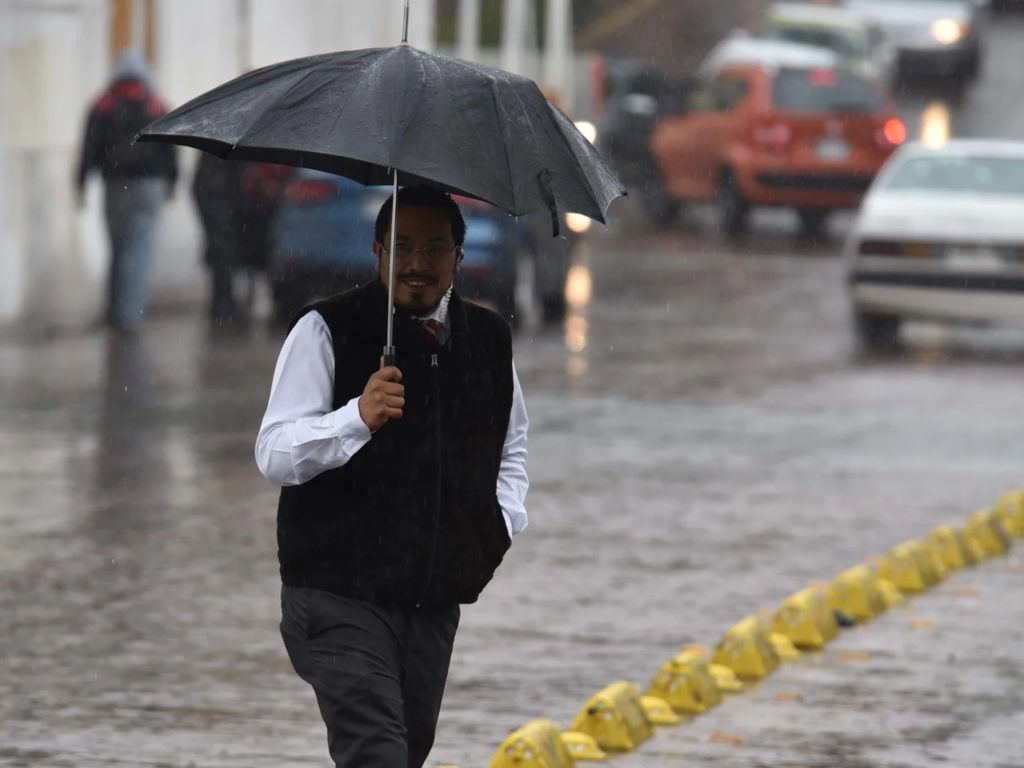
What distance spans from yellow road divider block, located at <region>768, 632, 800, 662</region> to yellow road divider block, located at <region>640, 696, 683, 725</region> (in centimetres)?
88

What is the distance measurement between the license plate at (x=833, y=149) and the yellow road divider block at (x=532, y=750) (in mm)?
21829

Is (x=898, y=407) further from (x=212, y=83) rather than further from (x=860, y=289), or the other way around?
(x=212, y=83)

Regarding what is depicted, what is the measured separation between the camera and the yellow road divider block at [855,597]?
8758mm

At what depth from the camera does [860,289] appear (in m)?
18.5

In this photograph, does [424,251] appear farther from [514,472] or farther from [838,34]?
[838,34]

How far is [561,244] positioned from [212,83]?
7.44 metres

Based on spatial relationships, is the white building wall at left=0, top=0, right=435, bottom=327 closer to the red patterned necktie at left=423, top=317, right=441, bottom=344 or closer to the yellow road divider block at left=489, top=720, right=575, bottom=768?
the yellow road divider block at left=489, top=720, right=575, bottom=768

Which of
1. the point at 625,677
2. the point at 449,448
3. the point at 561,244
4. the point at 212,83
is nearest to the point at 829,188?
the point at 212,83

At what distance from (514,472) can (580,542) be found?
500cm

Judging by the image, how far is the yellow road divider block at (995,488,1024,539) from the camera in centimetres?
1071

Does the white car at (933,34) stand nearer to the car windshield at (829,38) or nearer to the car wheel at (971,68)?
the car wheel at (971,68)

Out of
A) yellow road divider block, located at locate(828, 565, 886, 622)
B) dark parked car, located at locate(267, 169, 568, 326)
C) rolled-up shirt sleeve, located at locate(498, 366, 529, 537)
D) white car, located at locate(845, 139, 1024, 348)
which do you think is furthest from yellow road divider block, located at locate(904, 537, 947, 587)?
dark parked car, located at locate(267, 169, 568, 326)

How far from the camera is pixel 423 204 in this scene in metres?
4.94

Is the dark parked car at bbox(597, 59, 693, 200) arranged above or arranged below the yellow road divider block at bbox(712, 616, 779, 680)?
below
